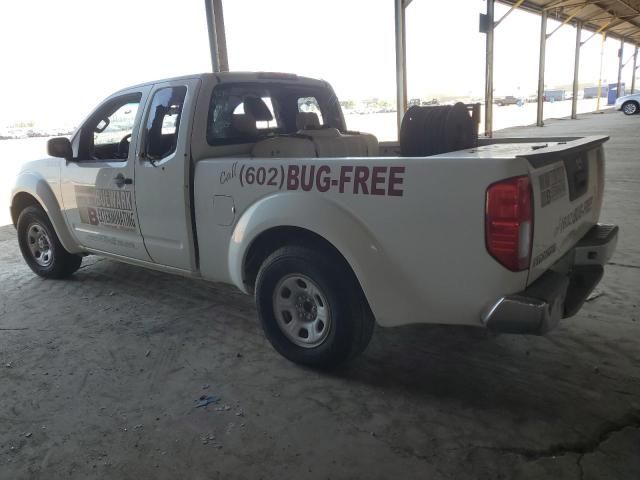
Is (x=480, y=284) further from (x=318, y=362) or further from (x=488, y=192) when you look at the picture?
(x=318, y=362)

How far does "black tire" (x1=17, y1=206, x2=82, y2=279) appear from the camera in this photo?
4.90 m

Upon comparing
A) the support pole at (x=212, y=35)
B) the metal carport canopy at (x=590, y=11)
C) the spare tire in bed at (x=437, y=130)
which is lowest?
the spare tire in bed at (x=437, y=130)

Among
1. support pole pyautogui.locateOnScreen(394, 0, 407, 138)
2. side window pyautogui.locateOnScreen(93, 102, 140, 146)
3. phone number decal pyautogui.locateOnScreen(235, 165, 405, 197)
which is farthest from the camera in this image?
support pole pyautogui.locateOnScreen(394, 0, 407, 138)

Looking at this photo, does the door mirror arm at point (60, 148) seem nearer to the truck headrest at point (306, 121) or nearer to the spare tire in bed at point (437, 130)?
the truck headrest at point (306, 121)

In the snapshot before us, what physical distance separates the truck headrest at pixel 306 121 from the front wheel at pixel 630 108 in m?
27.0

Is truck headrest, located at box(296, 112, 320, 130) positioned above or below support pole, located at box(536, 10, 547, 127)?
below

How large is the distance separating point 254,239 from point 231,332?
0.91m

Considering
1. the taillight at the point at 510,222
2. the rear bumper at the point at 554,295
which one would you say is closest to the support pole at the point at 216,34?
the rear bumper at the point at 554,295

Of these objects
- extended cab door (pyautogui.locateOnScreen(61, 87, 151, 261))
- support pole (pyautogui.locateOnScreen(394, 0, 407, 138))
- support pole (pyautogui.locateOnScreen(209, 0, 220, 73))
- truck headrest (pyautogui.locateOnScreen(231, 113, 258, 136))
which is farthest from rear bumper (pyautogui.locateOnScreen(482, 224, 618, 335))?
support pole (pyautogui.locateOnScreen(394, 0, 407, 138))

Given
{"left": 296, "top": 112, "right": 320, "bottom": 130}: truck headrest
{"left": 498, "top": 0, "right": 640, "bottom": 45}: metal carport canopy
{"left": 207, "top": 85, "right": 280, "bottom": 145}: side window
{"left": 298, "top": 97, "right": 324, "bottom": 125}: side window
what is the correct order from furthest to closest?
{"left": 498, "top": 0, "right": 640, "bottom": 45}: metal carport canopy → {"left": 298, "top": 97, "right": 324, "bottom": 125}: side window → {"left": 296, "top": 112, "right": 320, "bottom": 130}: truck headrest → {"left": 207, "top": 85, "right": 280, "bottom": 145}: side window

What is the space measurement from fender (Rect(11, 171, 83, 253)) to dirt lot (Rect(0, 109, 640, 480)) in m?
0.80

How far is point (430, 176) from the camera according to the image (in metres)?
2.38

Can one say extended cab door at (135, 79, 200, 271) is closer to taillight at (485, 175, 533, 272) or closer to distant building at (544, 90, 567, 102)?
taillight at (485, 175, 533, 272)

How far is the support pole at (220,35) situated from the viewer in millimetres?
8328
